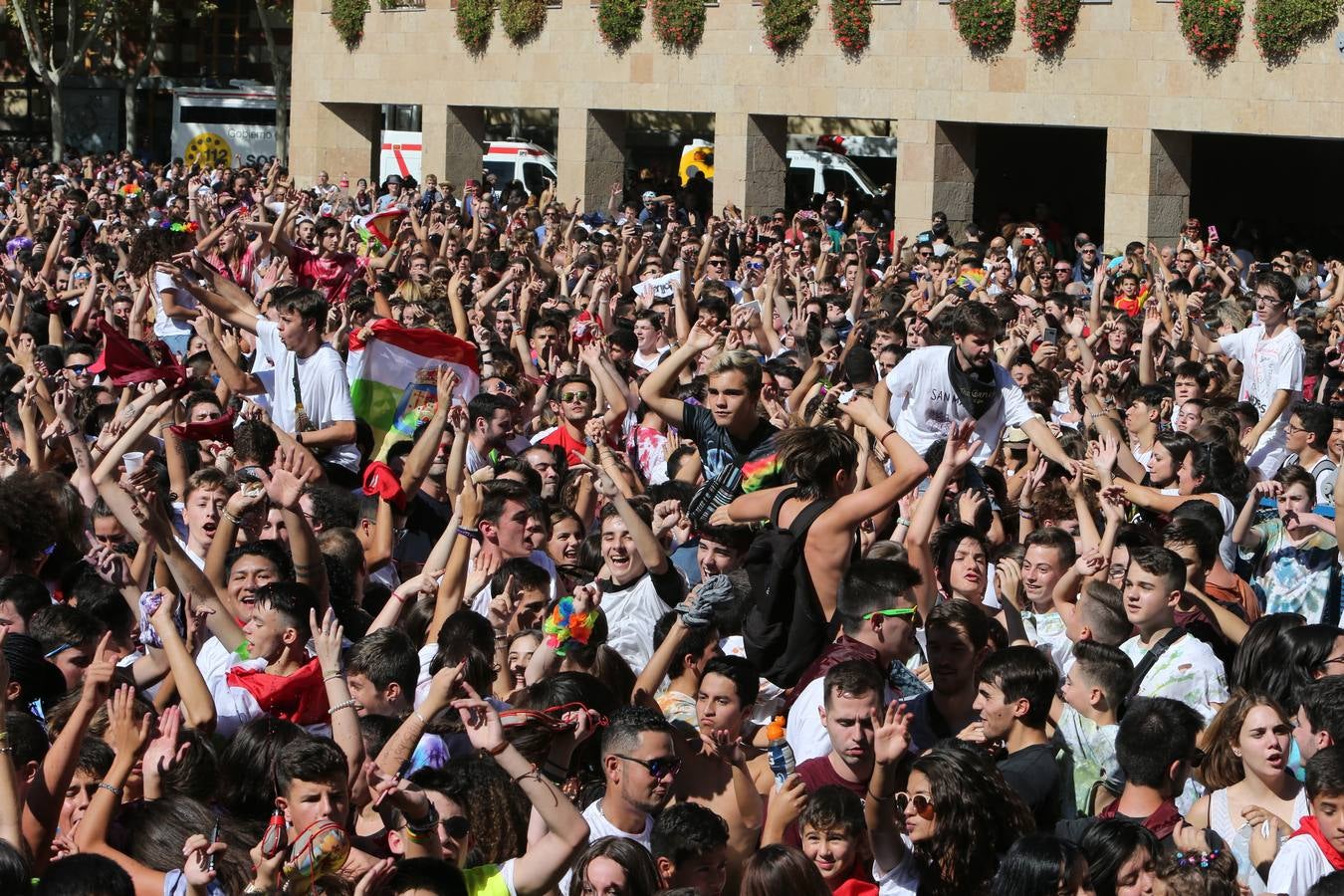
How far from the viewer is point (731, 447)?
788cm

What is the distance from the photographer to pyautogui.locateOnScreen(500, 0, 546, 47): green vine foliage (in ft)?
100.0

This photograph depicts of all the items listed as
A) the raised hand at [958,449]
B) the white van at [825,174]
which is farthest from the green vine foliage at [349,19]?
the raised hand at [958,449]

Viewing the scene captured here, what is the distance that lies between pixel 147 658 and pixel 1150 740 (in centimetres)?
304

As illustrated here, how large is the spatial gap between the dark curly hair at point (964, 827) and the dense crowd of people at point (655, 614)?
1 cm

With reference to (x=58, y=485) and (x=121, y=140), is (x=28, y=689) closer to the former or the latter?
(x=58, y=485)

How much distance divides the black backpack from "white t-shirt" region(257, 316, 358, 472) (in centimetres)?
322

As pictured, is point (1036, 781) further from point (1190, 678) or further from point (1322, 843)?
point (1190, 678)

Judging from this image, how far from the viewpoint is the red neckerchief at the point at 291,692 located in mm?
5688

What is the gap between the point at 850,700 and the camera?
524cm

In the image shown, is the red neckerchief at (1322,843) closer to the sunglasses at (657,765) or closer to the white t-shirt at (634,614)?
the sunglasses at (657,765)

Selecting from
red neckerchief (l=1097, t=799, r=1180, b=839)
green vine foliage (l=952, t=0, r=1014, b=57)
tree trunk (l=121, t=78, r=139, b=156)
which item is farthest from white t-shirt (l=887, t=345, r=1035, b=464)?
tree trunk (l=121, t=78, r=139, b=156)

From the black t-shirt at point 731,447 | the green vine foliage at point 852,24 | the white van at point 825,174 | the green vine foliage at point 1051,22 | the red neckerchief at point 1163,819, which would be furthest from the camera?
the white van at point 825,174

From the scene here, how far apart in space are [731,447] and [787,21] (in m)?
20.1

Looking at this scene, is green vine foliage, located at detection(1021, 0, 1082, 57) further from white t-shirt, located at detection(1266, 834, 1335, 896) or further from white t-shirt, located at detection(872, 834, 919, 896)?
white t-shirt, located at detection(872, 834, 919, 896)
